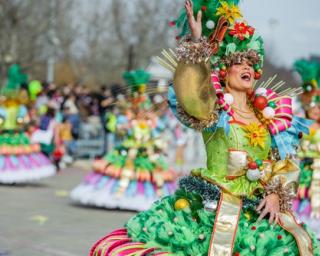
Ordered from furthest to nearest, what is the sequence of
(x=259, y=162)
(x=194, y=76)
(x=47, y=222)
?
(x=47, y=222) → (x=259, y=162) → (x=194, y=76)

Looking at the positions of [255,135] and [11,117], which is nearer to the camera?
[255,135]

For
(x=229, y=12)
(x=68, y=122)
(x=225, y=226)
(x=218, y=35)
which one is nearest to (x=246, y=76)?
(x=218, y=35)

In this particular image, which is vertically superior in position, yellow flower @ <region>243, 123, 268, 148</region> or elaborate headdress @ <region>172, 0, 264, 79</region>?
elaborate headdress @ <region>172, 0, 264, 79</region>

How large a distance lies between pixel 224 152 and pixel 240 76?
19.6 inches

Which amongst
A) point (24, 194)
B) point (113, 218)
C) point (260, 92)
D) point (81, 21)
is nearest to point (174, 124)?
point (24, 194)

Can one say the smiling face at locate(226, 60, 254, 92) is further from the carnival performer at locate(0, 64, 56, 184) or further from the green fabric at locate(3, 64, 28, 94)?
the green fabric at locate(3, 64, 28, 94)

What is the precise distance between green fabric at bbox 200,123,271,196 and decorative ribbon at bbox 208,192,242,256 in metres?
0.13

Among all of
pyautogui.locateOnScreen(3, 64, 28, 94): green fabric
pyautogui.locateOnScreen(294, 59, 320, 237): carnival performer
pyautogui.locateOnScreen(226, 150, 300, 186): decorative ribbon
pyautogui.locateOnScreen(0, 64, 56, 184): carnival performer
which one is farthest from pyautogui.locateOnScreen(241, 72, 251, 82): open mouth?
pyautogui.locateOnScreen(3, 64, 28, 94): green fabric

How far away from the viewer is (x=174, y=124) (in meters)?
18.1

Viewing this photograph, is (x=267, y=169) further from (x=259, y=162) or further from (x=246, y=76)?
(x=246, y=76)

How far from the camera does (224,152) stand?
4309 mm

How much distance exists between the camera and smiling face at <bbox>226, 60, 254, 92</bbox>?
4.42m

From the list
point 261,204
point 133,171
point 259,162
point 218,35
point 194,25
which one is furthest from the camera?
point 133,171

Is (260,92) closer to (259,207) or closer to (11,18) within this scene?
(259,207)
